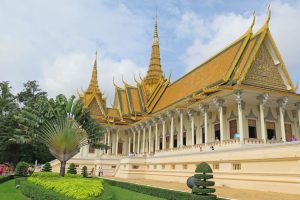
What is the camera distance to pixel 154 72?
130 ft

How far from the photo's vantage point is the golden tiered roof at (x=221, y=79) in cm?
1853

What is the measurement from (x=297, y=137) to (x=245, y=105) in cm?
498

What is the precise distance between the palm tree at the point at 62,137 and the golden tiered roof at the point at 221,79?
898 cm

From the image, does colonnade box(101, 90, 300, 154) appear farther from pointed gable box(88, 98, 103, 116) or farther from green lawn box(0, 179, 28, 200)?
green lawn box(0, 179, 28, 200)

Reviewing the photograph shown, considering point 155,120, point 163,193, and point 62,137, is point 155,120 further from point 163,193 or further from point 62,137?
point 163,193

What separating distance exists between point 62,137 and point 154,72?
27.0 metres

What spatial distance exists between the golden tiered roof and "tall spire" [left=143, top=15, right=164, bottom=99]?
149 cm

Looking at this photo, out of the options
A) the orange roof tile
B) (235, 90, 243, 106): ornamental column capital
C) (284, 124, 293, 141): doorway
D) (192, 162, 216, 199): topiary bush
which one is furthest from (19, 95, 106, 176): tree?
→ (284, 124, 293, 141): doorway

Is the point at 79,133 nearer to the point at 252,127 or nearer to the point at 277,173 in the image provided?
the point at 277,173

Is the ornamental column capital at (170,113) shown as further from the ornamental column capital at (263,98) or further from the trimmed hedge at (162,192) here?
the trimmed hedge at (162,192)

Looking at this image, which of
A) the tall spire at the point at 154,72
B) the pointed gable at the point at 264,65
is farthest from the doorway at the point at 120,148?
the pointed gable at the point at 264,65

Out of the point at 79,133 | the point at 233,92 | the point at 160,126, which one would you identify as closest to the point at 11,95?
the point at 160,126

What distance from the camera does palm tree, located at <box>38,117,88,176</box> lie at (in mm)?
13602

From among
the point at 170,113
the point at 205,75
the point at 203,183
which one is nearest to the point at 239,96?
the point at 205,75
